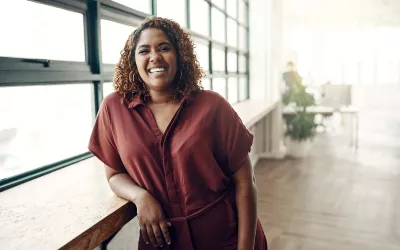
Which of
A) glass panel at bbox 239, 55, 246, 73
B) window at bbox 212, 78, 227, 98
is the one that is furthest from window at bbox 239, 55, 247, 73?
window at bbox 212, 78, 227, 98

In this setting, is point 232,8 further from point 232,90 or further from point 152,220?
point 152,220

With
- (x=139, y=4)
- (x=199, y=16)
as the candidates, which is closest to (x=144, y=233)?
(x=139, y=4)

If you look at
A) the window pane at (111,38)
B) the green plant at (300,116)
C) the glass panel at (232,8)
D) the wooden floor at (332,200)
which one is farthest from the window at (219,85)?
the window pane at (111,38)

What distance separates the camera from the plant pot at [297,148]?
5.80 meters

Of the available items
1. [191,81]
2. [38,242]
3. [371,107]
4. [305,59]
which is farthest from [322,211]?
[371,107]

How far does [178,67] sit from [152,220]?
528 millimetres

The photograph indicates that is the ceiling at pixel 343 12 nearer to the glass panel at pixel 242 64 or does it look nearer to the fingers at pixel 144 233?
the glass panel at pixel 242 64

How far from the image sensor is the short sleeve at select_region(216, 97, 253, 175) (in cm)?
126

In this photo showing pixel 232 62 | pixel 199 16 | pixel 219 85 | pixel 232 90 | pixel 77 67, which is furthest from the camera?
pixel 232 62

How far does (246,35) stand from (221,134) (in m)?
4.89

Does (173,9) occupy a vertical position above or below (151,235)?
above

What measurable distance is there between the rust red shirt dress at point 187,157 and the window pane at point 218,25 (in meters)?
3.26

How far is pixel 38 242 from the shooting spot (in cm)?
99

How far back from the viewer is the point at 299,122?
569 centimetres
